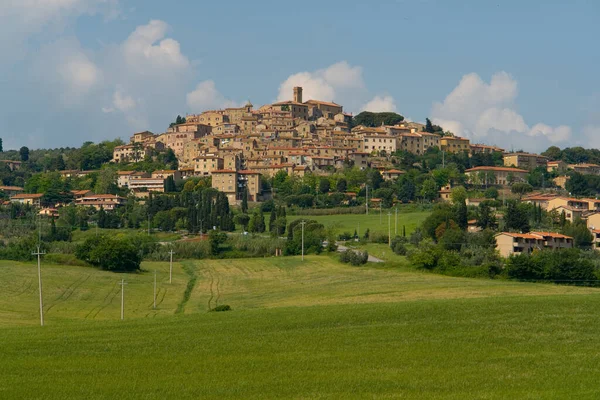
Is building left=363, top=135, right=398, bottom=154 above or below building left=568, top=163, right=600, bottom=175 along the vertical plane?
above

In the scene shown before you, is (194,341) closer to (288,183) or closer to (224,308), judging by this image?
(224,308)

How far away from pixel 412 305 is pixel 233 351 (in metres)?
11.7

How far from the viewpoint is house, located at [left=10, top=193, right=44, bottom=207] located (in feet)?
437

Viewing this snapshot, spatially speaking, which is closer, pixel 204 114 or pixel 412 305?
pixel 412 305

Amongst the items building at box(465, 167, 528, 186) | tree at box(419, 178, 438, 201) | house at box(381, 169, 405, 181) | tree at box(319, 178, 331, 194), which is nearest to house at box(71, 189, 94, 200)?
tree at box(319, 178, 331, 194)

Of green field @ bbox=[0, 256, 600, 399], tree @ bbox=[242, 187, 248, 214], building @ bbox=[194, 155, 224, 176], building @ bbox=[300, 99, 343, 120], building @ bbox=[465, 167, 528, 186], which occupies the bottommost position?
green field @ bbox=[0, 256, 600, 399]

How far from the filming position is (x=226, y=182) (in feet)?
427

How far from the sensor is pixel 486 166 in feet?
472

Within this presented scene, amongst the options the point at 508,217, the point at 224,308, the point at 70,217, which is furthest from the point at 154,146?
the point at 224,308

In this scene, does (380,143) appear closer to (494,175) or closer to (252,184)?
(494,175)

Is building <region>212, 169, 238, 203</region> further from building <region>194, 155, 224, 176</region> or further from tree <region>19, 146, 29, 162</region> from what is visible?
tree <region>19, 146, 29, 162</region>

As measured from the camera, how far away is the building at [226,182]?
424 feet

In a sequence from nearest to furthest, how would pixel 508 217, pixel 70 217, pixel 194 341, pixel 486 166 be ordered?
pixel 194 341 → pixel 508 217 → pixel 70 217 → pixel 486 166

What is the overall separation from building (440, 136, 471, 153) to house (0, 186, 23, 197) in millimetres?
65678
